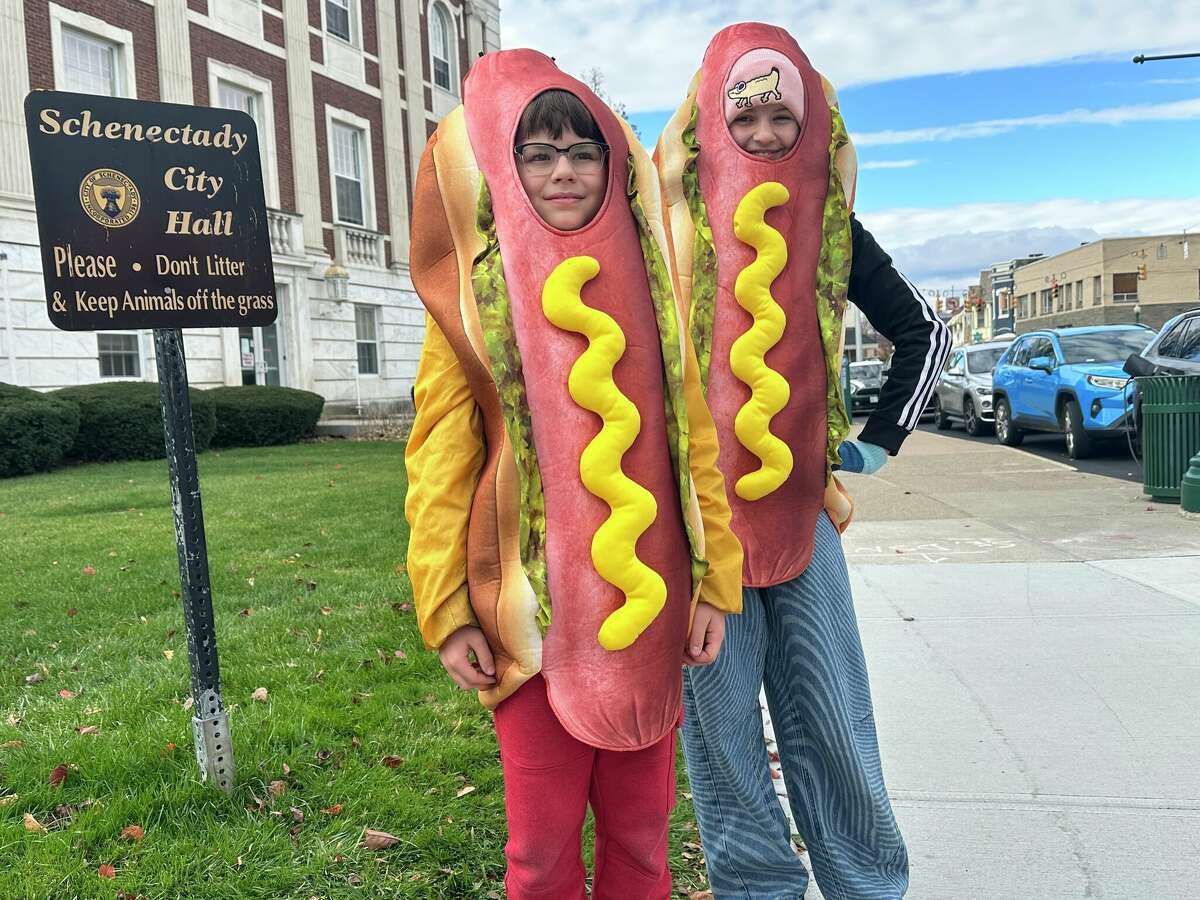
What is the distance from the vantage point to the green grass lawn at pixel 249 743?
2.81 m

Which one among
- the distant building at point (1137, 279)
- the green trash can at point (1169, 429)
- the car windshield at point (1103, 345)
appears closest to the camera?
the green trash can at point (1169, 429)

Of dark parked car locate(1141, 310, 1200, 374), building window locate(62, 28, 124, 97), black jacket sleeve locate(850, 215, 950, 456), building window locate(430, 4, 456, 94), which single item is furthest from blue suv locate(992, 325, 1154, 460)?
building window locate(430, 4, 456, 94)

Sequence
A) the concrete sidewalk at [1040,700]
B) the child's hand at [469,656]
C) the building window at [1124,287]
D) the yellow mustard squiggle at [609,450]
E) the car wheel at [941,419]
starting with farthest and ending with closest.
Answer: the building window at [1124,287], the car wheel at [941,419], the concrete sidewalk at [1040,700], the child's hand at [469,656], the yellow mustard squiggle at [609,450]

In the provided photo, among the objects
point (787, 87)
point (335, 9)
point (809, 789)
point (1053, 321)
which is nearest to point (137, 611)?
point (809, 789)

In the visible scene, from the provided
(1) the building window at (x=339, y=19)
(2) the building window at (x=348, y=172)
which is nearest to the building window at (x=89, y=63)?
(2) the building window at (x=348, y=172)

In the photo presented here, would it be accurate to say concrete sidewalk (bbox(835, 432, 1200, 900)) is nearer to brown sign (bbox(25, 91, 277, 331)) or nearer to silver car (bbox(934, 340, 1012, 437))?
brown sign (bbox(25, 91, 277, 331))

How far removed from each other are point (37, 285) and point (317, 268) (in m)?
6.56

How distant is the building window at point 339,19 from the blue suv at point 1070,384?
54.4 feet

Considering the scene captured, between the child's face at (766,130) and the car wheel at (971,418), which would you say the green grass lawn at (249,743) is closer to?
the child's face at (766,130)

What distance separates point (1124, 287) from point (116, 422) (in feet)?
215

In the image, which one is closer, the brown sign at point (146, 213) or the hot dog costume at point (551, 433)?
the hot dog costume at point (551, 433)

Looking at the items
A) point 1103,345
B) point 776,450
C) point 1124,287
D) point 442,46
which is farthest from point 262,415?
point 1124,287

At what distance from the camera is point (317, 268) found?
20.9 metres

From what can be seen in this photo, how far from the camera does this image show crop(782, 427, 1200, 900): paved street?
2.77m
